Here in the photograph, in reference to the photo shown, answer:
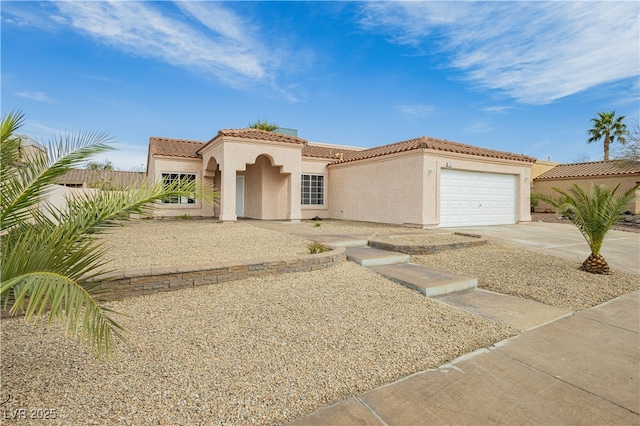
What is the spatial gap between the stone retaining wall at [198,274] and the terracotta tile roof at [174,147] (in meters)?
14.8

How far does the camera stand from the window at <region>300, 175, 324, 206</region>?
19.6m

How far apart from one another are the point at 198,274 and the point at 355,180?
13.5 meters

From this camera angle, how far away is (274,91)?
2188 cm

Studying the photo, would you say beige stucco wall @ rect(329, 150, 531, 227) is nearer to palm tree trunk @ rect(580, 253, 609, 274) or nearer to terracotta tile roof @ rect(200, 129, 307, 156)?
terracotta tile roof @ rect(200, 129, 307, 156)

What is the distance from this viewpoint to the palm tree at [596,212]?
713cm

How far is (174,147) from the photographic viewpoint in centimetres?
1967

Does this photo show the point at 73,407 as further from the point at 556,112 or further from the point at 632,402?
the point at 556,112

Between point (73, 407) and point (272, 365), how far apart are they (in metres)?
1.64

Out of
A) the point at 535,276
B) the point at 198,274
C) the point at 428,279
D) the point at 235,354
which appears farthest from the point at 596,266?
the point at 198,274

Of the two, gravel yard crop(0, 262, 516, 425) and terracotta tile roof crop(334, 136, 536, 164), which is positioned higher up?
terracotta tile roof crop(334, 136, 536, 164)

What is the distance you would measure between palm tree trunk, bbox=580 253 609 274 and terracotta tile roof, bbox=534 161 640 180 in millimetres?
18359

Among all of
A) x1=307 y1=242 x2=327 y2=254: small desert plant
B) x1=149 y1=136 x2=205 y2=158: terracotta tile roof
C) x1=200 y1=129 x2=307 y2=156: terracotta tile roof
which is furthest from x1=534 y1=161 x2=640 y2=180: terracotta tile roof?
x1=149 y1=136 x2=205 y2=158: terracotta tile roof

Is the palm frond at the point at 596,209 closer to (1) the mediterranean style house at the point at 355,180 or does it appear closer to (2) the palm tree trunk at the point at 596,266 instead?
(2) the palm tree trunk at the point at 596,266


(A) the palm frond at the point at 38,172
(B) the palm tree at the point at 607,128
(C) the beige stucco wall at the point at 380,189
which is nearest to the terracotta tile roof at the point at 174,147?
(C) the beige stucco wall at the point at 380,189
